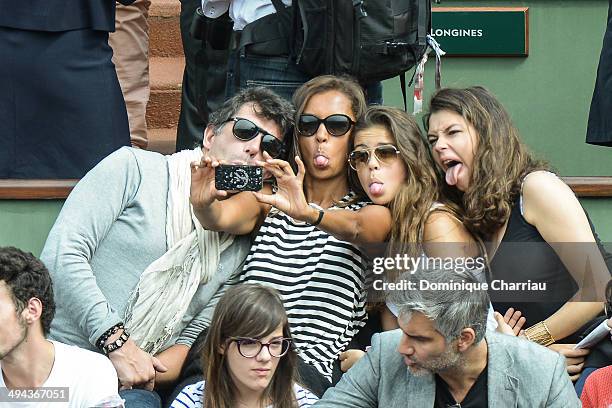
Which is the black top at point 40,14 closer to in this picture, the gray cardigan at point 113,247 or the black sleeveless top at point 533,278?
the gray cardigan at point 113,247

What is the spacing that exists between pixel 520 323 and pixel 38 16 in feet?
6.74

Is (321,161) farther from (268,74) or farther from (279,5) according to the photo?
(279,5)

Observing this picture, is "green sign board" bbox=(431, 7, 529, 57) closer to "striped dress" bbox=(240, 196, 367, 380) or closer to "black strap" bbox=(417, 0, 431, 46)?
"black strap" bbox=(417, 0, 431, 46)

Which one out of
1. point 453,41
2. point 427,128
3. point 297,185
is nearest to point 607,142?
point 427,128

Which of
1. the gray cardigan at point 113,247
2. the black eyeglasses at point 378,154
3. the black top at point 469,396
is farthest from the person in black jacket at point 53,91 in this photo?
the black top at point 469,396

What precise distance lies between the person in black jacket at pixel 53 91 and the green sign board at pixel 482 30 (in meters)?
1.82

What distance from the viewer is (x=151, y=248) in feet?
16.8

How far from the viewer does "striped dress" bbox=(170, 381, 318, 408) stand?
4.57m

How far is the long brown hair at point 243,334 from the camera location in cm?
451

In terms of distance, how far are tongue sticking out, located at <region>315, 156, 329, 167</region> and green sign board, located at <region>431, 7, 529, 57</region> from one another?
183 cm

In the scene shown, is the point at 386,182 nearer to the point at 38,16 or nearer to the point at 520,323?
the point at 520,323

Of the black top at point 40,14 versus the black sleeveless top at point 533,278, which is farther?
the black top at point 40,14

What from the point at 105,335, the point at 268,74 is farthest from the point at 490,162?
the point at 105,335

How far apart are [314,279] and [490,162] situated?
0.70 meters
